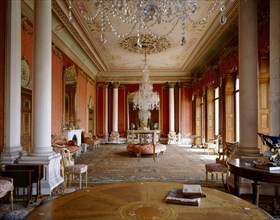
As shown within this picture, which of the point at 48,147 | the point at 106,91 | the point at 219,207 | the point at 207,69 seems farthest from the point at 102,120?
the point at 219,207

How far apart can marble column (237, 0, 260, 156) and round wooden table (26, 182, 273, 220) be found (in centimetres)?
272

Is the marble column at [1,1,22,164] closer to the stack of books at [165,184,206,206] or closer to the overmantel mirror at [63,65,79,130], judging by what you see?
the stack of books at [165,184,206,206]

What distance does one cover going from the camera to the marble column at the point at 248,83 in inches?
165

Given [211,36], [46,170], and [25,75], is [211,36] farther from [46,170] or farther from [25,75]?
[46,170]

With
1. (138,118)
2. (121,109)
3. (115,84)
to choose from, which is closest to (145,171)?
(121,109)

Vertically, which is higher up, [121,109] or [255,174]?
[121,109]

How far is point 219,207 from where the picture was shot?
151 centimetres

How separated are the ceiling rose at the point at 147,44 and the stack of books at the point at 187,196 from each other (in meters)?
7.28

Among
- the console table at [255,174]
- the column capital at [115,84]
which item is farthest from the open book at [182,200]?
the column capital at [115,84]

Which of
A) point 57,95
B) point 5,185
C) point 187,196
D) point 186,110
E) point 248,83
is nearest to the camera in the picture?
point 187,196

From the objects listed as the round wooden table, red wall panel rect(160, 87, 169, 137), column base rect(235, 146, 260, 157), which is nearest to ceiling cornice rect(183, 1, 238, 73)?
red wall panel rect(160, 87, 169, 137)

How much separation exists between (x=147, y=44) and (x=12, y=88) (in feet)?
19.7

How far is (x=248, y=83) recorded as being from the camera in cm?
423

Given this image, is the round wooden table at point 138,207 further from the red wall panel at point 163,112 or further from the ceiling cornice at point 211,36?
the red wall panel at point 163,112
